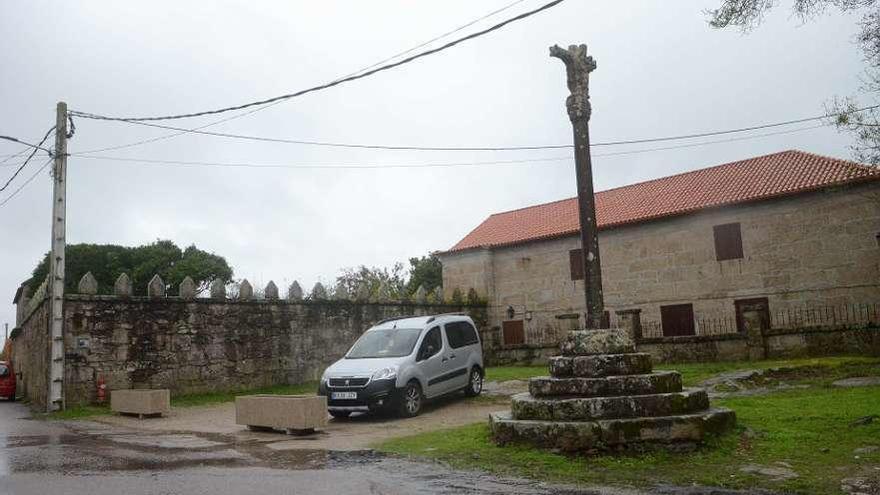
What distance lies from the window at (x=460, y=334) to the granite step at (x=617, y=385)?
6073 millimetres

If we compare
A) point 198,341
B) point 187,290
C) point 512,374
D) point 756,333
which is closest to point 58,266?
point 187,290

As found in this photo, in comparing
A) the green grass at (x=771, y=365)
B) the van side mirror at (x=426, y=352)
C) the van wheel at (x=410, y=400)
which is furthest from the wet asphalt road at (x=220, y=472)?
the green grass at (x=771, y=365)

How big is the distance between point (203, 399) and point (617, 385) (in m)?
12.2

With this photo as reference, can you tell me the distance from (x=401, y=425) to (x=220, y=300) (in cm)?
854

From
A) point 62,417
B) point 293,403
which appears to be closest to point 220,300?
point 62,417

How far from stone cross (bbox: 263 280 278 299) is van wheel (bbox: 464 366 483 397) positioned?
715 cm

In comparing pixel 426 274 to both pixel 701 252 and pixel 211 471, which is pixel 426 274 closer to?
pixel 701 252

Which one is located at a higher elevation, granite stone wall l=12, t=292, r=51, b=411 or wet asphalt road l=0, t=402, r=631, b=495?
granite stone wall l=12, t=292, r=51, b=411

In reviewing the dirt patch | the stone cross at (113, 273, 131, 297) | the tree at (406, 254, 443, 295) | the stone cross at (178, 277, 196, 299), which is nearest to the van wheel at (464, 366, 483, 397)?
the dirt patch

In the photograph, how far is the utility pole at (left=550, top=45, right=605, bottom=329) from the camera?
9.12 meters

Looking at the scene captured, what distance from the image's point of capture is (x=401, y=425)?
38.6 ft

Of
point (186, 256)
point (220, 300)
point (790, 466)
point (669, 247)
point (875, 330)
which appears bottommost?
point (790, 466)

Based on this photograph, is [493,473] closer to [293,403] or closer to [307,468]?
[307,468]

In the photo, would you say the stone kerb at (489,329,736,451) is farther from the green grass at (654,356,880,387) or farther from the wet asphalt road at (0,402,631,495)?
the green grass at (654,356,880,387)
